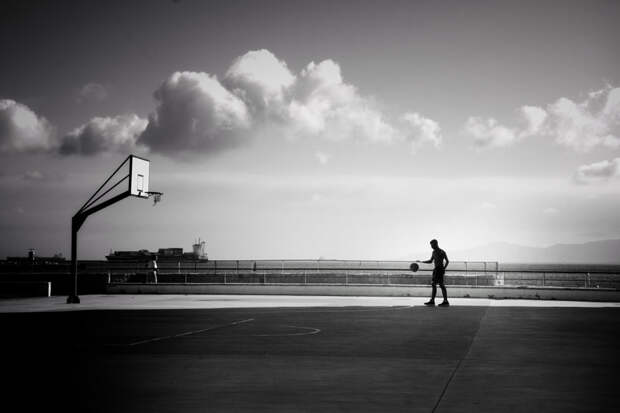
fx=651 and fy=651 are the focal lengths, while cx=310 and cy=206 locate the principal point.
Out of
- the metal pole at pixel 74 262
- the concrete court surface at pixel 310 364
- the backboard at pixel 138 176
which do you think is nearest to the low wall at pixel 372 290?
the backboard at pixel 138 176

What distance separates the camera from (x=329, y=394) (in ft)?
20.5

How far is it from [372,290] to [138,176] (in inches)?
408

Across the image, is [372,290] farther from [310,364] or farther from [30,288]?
[310,364]

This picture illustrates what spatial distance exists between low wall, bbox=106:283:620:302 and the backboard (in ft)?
19.5

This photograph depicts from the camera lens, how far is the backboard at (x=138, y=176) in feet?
76.5

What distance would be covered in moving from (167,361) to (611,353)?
616cm

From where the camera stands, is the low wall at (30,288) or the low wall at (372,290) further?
the low wall at (30,288)

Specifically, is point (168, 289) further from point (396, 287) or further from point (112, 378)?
point (112, 378)

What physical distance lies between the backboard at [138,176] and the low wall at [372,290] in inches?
234

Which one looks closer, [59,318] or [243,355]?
[243,355]

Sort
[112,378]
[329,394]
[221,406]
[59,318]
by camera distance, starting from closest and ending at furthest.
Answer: [221,406] → [329,394] → [112,378] → [59,318]

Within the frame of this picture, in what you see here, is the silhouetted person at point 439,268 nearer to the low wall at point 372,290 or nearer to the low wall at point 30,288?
the low wall at point 372,290

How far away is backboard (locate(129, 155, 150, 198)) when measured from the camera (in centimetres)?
2333

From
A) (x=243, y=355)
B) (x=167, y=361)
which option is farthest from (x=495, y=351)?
(x=167, y=361)
